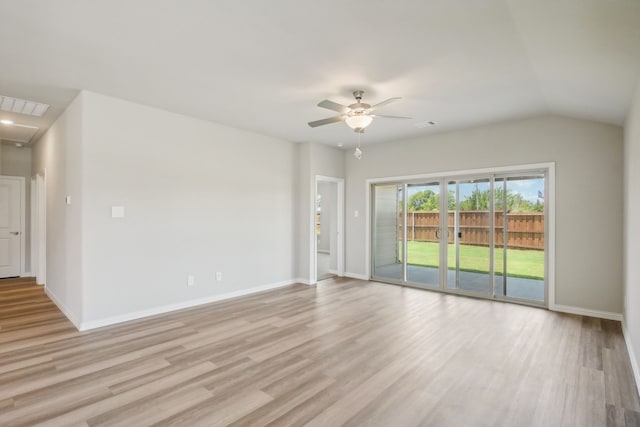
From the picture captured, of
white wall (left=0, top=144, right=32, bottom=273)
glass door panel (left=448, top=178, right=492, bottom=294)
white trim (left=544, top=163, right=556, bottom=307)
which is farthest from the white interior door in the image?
white trim (left=544, top=163, right=556, bottom=307)

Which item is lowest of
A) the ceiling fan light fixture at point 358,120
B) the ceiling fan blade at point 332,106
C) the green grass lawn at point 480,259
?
the green grass lawn at point 480,259

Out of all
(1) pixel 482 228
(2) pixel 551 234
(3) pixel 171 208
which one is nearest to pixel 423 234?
(1) pixel 482 228

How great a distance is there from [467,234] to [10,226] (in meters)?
9.34

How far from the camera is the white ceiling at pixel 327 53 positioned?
2199mm

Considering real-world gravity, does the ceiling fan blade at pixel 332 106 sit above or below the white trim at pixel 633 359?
above

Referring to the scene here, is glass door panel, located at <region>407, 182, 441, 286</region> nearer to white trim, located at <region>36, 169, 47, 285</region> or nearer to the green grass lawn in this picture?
the green grass lawn

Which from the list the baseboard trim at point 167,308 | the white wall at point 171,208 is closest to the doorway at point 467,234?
the white wall at point 171,208

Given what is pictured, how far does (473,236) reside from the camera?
546 cm

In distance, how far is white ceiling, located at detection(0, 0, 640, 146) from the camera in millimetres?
2199

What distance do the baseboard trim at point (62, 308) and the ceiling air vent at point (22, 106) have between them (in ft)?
8.91

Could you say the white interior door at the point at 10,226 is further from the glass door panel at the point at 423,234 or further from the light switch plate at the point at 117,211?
the glass door panel at the point at 423,234

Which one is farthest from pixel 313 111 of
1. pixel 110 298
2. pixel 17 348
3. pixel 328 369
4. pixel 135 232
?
pixel 17 348

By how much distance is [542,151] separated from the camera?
4.75 meters

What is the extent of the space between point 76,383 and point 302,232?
428 cm
